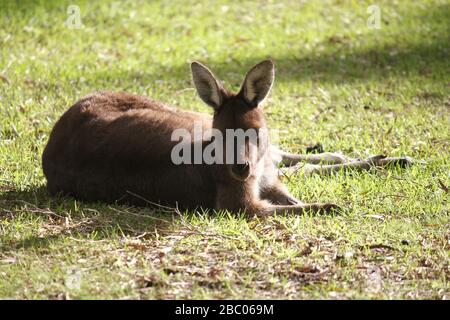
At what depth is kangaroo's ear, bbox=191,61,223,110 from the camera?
5.39 m

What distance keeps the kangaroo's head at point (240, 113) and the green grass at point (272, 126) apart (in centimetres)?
39

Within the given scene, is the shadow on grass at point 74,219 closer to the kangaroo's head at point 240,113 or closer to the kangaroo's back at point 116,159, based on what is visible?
the kangaroo's back at point 116,159

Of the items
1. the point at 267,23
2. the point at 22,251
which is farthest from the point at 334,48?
the point at 22,251

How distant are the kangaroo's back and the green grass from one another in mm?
168

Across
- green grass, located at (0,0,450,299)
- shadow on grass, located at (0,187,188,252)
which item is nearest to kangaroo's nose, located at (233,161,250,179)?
green grass, located at (0,0,450,299)

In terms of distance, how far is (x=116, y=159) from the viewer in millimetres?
5535

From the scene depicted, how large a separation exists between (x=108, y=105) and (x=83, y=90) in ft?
7.88

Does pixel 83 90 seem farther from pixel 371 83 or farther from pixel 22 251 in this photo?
pixel 22 251

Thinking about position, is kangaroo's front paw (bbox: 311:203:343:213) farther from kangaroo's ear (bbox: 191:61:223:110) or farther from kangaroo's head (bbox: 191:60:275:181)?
kangaroo's ear (bbox: 191:61:223:110)

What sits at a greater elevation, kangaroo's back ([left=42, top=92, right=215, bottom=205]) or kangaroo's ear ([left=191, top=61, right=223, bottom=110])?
kangaroo's ear ([left=191, top=61, right=223, bottom=110])

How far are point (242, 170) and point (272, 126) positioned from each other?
94.5 inches

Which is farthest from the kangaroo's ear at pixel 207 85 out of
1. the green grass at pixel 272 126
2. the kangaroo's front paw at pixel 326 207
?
the kangaroo's front paw at pixel 326 207

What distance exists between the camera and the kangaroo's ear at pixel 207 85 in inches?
212

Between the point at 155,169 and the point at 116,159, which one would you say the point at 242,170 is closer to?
the point at 155,169
